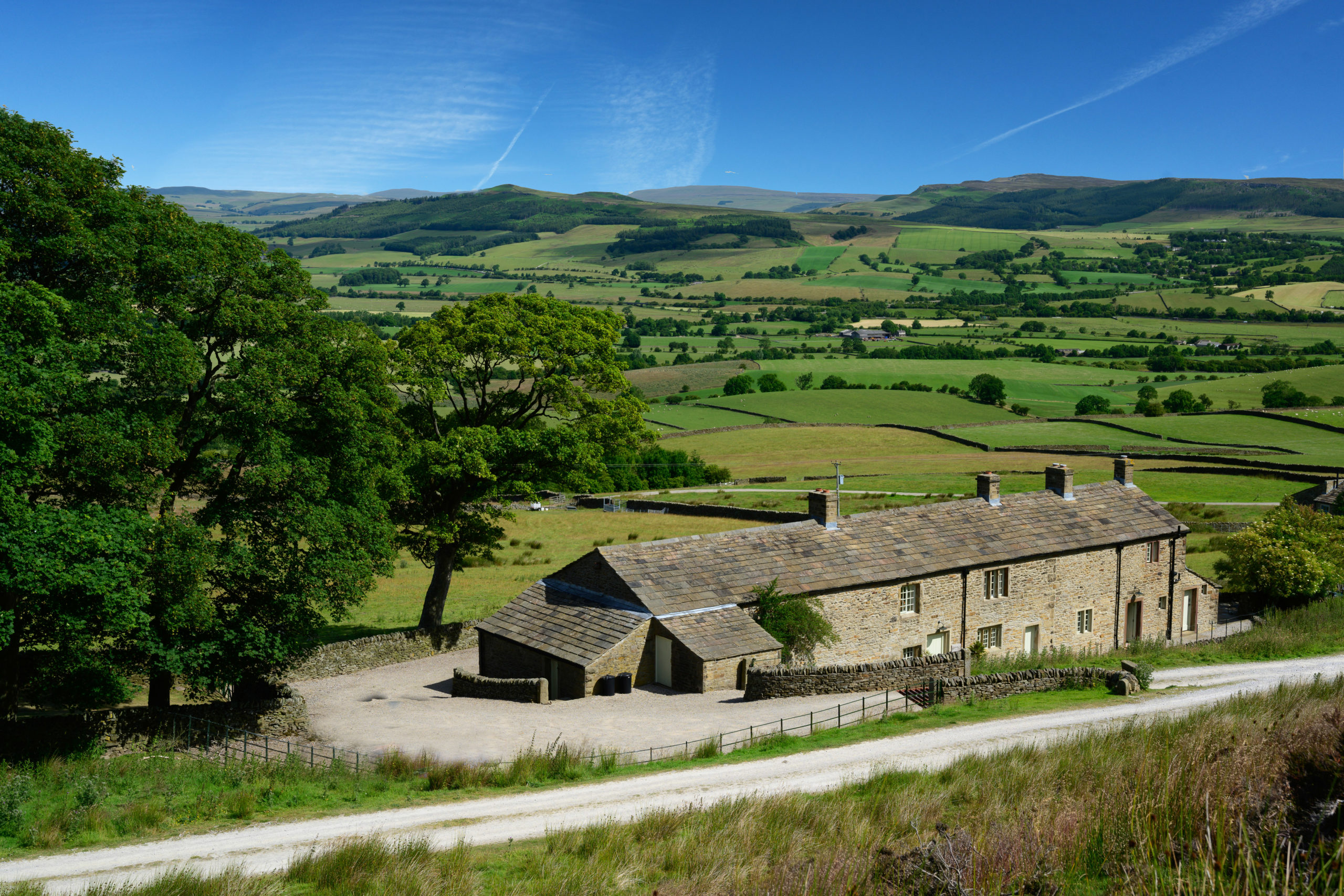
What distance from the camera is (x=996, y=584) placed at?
3491cm

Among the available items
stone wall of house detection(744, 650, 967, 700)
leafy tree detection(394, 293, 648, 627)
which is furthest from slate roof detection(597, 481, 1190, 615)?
leafy tree detection(394, 293, 648, 627)

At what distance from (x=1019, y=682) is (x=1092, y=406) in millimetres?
104900

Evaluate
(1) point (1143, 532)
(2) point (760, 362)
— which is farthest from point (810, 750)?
(2) point (760, 362)

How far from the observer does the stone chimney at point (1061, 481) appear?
127ft

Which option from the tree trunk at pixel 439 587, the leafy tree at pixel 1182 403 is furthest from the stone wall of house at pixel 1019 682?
the leafy tree at pixel 1182 403

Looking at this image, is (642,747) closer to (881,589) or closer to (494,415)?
(881,589)

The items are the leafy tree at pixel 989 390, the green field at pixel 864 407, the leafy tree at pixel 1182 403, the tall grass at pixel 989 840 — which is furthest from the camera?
the leafy tree at pixel 989 390

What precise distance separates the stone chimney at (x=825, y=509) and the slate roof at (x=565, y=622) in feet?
20.5

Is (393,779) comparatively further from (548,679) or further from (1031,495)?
(1031,495)

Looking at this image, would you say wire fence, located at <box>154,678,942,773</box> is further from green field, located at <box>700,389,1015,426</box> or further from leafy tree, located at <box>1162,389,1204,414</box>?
leafy tree, located at <box>1162,389,1204,414</box>

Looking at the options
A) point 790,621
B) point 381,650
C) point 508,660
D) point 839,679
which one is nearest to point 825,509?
point 790,621

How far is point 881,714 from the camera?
23000mm

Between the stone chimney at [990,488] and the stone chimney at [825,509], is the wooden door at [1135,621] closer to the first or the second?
the stone chimney at [990,488]

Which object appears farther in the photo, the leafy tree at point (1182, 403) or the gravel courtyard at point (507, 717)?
the leafy tree at point (1182, 403)
